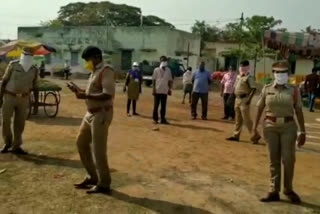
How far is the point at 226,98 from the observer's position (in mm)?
14719

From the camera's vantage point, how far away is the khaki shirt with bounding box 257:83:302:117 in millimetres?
6227

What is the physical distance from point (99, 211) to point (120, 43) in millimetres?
38721

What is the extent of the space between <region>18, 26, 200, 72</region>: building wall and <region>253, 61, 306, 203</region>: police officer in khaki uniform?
116 feet

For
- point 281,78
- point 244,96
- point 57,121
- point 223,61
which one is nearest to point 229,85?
point 244,96

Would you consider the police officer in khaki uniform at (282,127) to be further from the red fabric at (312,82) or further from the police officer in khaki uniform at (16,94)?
the red fabric at (312,82)

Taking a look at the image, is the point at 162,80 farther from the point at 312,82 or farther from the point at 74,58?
the point at 74,58

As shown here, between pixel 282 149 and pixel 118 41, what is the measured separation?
38.3m

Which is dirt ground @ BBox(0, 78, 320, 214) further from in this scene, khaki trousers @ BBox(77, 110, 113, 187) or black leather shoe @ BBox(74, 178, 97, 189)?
khaki trousers @ BBox(77, 110, 113, 187)

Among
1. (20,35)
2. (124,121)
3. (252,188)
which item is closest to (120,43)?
(20,35)

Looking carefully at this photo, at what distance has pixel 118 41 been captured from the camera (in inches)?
1721

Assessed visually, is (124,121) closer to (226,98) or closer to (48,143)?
(226,98)

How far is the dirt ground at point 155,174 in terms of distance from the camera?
5.96 meters

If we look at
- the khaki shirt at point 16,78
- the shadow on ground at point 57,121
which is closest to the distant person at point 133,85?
the shadow on ground at point 57,121

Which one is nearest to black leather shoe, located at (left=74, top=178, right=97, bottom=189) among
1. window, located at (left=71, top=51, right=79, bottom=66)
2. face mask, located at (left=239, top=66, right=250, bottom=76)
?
face mask, located at (left=239, top=66, right=250, bottom=76)
